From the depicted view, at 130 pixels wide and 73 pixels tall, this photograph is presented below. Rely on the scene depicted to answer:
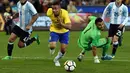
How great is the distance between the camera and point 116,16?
18.0 m

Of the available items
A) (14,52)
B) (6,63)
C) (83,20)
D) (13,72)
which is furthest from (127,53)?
(83,20)

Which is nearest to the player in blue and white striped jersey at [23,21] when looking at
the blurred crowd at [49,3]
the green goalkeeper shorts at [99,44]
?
the green goalkeeper shorts at [99,44]

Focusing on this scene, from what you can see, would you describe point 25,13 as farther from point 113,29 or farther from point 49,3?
point 49,3

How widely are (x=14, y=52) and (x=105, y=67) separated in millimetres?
6232

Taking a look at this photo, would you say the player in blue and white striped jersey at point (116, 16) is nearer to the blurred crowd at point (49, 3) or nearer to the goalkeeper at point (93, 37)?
the goalkeeper at point (93, 37)

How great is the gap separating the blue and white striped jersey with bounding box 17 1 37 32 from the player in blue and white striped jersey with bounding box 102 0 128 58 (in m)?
2.84

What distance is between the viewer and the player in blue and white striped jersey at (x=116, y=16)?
17766 millimetres

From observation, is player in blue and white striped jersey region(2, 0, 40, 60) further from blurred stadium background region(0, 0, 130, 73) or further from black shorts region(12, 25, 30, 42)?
blurred stadium background region(0, 0, 130, 73)

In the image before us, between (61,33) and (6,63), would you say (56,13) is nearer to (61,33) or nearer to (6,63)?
(61,33)

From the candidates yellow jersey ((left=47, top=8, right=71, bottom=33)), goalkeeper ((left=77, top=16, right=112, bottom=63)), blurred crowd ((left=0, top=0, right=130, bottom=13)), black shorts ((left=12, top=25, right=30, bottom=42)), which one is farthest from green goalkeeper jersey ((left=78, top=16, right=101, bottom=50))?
blurred crowd ((left=0, top=0, right=130, bottom=13))

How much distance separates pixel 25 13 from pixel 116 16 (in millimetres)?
3596

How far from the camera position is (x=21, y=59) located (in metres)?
16.8

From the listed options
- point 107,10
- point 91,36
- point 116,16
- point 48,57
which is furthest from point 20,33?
point 116,16

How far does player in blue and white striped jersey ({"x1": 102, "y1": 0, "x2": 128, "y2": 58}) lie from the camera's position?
17.8m
